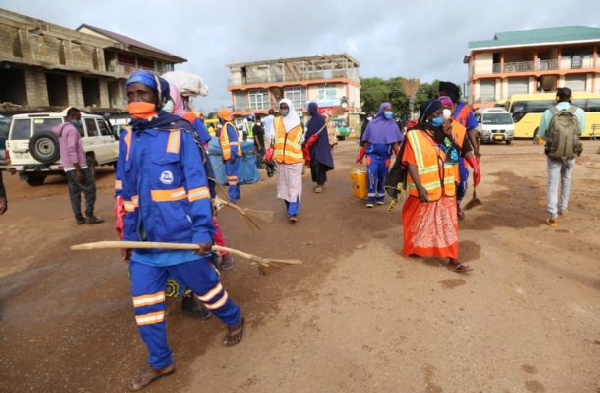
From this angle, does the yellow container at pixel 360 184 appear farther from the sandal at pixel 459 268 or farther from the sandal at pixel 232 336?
the sandal at pixel 232 336

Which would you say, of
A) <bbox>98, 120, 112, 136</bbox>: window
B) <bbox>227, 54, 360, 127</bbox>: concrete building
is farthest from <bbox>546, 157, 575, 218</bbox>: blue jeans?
<bbox>227, 54, 360, 127</bbox>: concrete building

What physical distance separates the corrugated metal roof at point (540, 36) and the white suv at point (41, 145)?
34.8m

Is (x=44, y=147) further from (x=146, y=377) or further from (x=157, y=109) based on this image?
(x=146, y=377)

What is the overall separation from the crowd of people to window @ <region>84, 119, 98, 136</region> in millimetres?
6075

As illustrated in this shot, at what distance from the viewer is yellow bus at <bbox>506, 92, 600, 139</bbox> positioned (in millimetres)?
22547

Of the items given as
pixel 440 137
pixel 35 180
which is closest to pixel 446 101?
pixel 440 137

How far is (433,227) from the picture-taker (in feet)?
13.3

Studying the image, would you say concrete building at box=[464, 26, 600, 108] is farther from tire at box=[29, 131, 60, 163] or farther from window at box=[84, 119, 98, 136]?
tire at box=[29, 131, 60, 163]

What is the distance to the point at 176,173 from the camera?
95.7 inches

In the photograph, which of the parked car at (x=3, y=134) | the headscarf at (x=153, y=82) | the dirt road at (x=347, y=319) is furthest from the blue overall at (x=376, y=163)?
the parked car at (x=3, y=134)

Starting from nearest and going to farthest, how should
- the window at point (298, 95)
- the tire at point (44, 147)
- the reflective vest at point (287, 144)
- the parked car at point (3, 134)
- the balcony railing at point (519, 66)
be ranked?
the reflective vest at point (287, 144)
the tire at point (44, 147)
the parked car at point (3, 134)
the balcony railing at point (519, 66)
the window at point (298, 95)

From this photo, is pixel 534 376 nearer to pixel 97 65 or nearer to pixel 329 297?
pixel 329 297

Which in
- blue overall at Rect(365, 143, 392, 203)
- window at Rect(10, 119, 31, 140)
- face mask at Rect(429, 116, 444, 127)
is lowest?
blue overall at Rect(365, 143, 392, 203)

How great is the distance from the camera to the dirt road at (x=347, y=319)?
2508 mm
